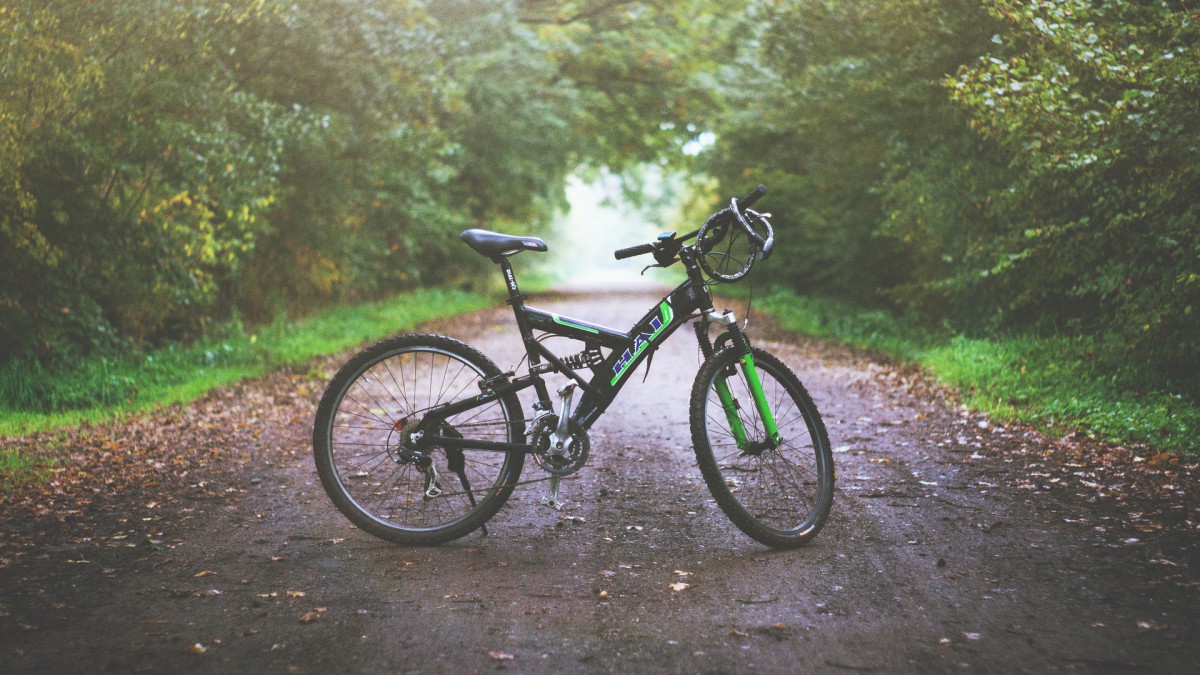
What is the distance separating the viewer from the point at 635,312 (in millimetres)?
17266

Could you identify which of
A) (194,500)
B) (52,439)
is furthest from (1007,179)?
(52,439)

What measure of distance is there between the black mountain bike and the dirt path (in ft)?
0.61

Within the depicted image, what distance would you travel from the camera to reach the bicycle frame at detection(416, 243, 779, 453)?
3.86m

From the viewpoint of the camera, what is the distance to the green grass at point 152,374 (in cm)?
668

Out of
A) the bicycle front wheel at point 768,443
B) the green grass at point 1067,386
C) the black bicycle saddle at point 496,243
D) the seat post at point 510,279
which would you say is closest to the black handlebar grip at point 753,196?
the bicycle front wheel at point 768,443

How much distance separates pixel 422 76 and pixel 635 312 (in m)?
6.21

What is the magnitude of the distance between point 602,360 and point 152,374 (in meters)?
5.87

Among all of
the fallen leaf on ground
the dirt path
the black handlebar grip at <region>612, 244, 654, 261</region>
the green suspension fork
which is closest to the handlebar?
the black handlebar grip at <region>612, 244, 654, 261</region>

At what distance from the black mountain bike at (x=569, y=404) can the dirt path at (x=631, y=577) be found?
185 millimetres

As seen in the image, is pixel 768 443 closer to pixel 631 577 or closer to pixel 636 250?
pixel 631 577

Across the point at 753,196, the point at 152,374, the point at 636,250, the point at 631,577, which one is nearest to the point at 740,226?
the point at 753,196

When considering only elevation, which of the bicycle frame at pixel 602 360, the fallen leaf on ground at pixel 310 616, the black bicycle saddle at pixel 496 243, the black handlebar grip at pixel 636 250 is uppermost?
the black bicycle saddle at pixel 496 243

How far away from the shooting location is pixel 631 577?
342 cm

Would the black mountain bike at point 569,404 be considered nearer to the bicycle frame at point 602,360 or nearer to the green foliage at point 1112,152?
Result: the bicycle frame at point 602,360
